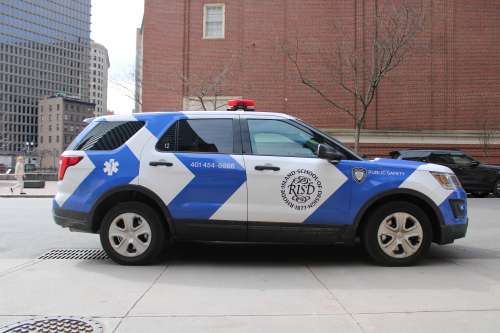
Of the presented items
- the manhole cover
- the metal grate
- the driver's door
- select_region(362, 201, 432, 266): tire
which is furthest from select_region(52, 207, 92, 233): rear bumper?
select_region(362, 201, 432, 266): tire

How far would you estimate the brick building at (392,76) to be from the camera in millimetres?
21562

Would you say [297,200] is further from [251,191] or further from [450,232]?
[450,232]

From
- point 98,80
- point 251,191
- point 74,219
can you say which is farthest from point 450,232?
point 98,80

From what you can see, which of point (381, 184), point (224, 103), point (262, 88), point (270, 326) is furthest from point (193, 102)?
point (270, 326)

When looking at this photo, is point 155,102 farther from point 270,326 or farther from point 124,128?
point 270,326

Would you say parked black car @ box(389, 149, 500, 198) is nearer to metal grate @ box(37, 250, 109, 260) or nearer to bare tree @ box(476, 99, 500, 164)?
bare tree @ box(476, 99, 500, 164)

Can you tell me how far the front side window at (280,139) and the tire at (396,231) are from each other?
1.09 metres

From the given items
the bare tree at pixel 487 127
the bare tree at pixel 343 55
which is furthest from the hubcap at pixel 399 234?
the bare tree at pixel 487 127

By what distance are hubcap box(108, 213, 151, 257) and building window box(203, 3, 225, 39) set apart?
794 inches

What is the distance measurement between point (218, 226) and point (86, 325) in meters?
1.87

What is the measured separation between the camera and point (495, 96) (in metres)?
21.7

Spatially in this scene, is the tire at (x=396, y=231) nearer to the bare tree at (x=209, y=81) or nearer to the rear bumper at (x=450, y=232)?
the rear bumper at (x=450, y=232)

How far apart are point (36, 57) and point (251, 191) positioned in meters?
141

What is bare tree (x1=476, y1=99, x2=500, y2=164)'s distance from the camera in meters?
20.5
